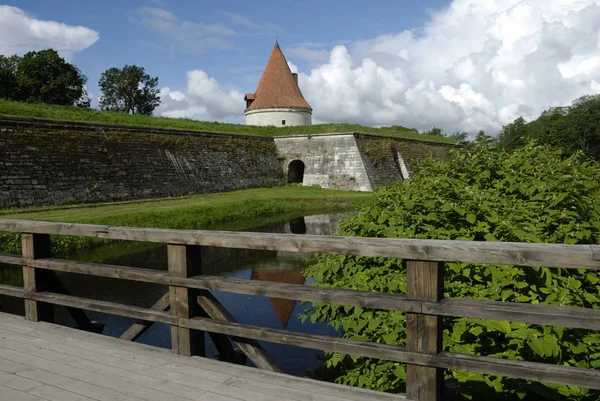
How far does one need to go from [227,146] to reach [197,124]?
2421mm

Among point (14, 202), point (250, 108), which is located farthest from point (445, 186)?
point (250, 108)

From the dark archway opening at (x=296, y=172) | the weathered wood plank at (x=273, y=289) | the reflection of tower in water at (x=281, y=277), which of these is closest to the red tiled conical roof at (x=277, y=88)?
the dark archway opening at (x=296, y=172)

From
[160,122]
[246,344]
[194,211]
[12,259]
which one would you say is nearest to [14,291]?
[12,259]

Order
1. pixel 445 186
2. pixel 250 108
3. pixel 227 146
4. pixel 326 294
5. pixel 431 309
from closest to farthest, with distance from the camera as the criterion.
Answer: pixel 431 309, pixel 326 294, pixel 445 186, pixel 227 146, pixel 250 108

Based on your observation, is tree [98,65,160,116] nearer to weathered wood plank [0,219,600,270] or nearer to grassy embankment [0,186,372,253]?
grassy embankment [0,186,372,253]

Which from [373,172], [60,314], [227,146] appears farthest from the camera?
[373,172]

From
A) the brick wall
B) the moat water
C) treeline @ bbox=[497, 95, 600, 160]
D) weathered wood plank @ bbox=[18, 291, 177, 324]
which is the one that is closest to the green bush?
the moat water

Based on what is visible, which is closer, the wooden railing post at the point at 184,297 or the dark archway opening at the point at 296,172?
the wooden railing post at the point at 184,297

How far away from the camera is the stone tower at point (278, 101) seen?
124 feet

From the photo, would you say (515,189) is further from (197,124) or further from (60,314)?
(197,124)

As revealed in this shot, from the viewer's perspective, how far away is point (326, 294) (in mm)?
2732

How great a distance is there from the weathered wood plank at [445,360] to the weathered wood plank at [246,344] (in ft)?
0.46

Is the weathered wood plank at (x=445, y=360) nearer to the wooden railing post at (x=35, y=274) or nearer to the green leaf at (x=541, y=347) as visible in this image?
the green leaf at (x=541, y=347)

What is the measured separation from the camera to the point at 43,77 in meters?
41.3
